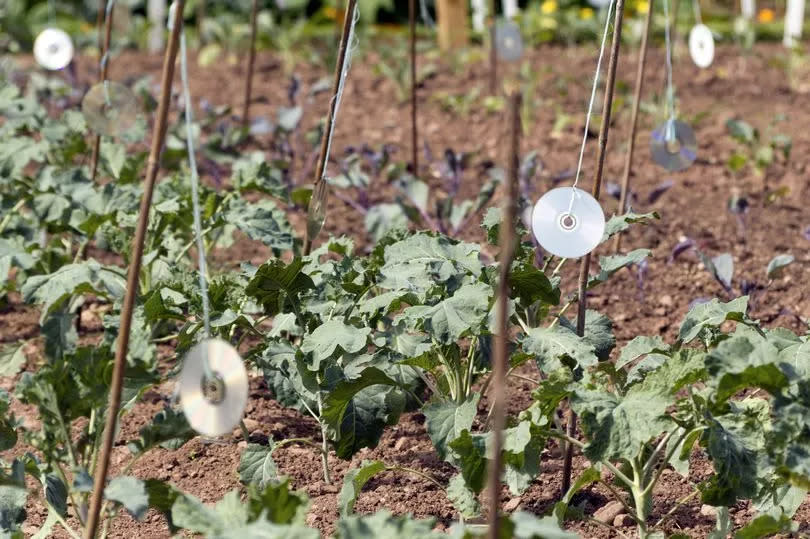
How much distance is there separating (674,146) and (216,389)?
80.1 inches

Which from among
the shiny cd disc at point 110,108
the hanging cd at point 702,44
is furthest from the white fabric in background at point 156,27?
the shiny cd disc at point 110,108

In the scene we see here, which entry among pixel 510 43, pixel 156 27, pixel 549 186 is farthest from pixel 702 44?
pixel 156 27

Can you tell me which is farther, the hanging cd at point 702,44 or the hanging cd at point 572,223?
the hanging cd at point 702,44

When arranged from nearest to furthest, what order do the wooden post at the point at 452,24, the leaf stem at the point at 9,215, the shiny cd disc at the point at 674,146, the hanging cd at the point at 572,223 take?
1. the hanging cd at the point at 572,223
2. the shiny cd disc at the point at 674,146
3. the leaf stem at the point at 9,215
4. the wooden post at the point at 452,24

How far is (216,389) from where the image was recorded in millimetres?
2217

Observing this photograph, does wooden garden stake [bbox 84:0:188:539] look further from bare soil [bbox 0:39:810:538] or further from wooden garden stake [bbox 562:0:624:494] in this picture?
wooden garden stake [bbox 562:0:624:494]

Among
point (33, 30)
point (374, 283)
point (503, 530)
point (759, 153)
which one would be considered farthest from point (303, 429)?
point (33, 30)

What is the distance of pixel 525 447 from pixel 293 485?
76cm

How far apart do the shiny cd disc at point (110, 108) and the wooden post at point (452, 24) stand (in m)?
5.25

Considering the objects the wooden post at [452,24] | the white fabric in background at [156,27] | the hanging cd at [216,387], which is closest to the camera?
the hanging cd at [216,387]

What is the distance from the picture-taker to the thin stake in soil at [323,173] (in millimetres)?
3230

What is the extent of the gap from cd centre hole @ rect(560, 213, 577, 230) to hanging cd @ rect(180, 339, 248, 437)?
0.76 m

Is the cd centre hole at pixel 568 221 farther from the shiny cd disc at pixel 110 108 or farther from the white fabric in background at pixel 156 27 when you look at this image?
the white fabric in background at pixel 156 27

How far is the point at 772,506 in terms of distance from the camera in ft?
8.68
